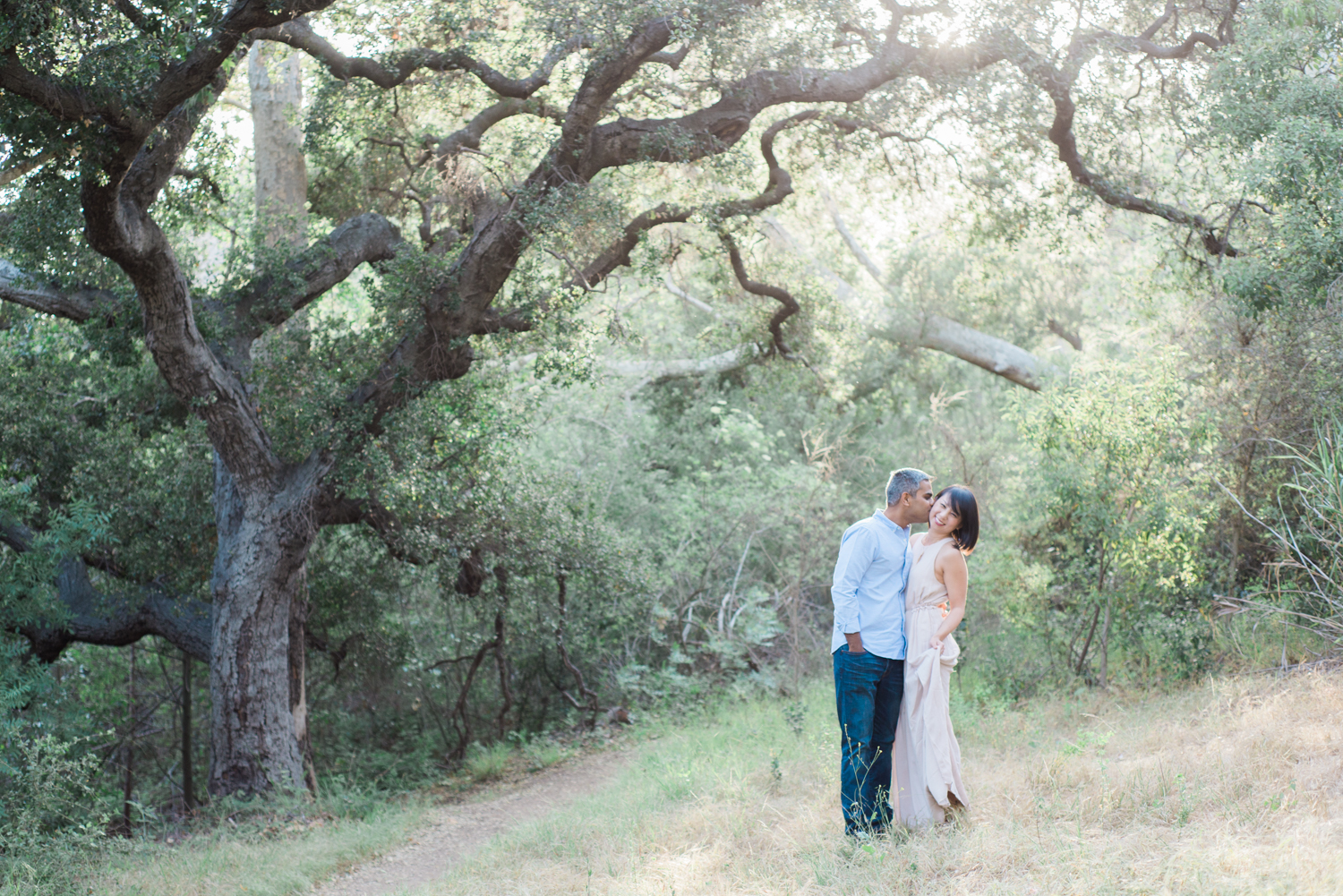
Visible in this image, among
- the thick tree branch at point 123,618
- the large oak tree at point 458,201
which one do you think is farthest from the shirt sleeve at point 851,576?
the thick tree branch at point 123,618

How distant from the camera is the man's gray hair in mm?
4840

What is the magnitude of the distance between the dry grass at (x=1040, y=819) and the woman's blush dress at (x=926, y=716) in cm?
18

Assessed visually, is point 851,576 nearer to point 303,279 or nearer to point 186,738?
point 303,279

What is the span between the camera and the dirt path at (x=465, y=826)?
244 inches

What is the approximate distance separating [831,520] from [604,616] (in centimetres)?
295

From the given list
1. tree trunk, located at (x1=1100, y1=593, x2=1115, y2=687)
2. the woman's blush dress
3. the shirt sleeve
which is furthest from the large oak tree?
the woman's blush dress

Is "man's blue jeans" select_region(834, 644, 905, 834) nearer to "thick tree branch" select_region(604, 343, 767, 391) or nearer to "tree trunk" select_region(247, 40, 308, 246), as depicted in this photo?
"tree trunk" select_region(247, 40, 308, 246)

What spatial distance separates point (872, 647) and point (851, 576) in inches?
13.5

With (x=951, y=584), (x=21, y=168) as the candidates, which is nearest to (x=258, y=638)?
(x=21, y=168)

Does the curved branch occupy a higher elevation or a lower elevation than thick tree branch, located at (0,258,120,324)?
lower

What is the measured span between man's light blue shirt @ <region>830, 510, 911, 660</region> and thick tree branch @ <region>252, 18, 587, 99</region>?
570cm

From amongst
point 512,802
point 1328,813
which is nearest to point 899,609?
point 1328,813

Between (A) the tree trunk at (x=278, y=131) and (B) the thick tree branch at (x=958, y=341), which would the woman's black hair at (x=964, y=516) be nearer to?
(A) the tree trunk at (x=278, y=131)

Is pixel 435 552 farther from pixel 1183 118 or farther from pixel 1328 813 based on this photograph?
pixel 1183 118
